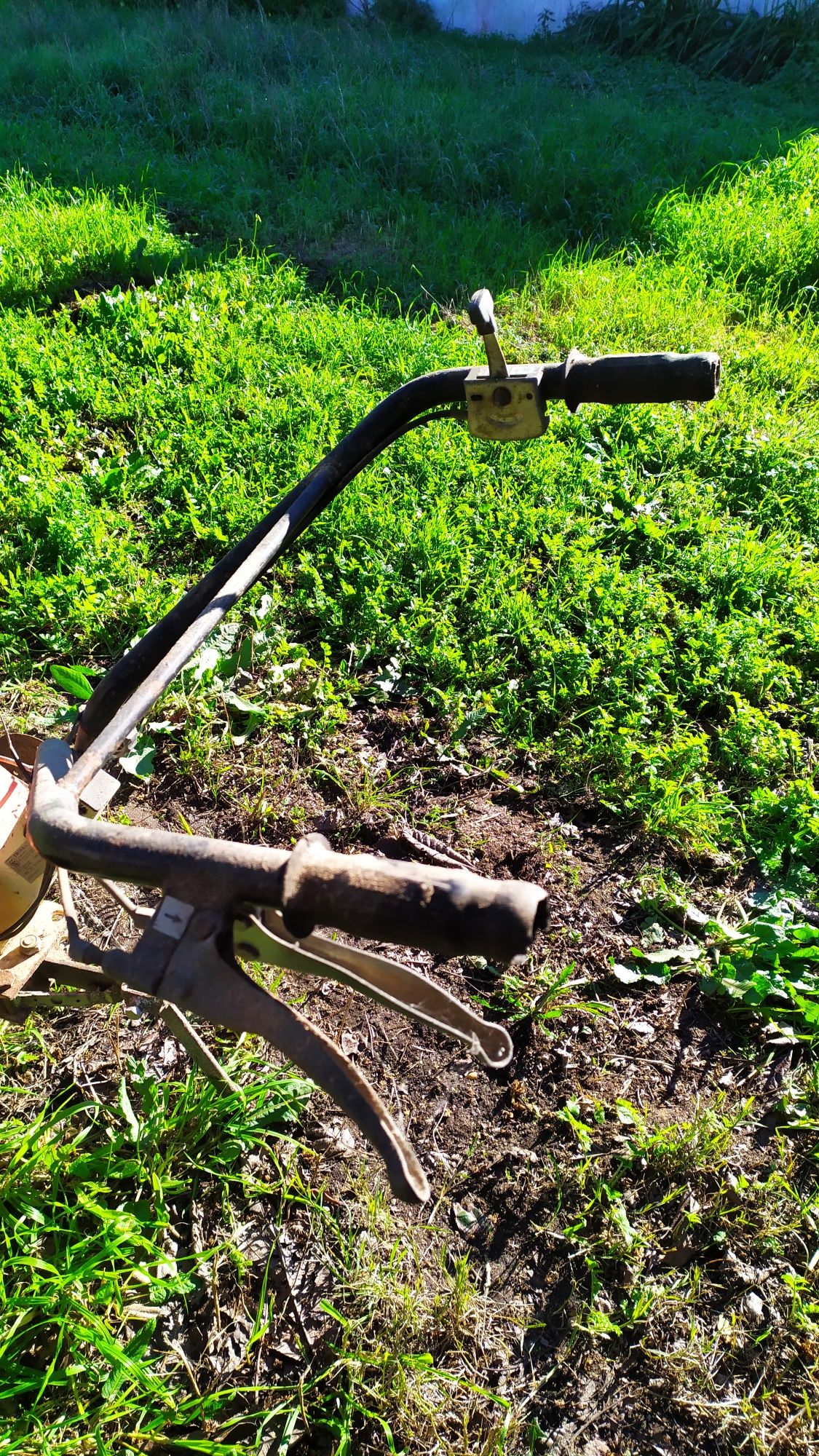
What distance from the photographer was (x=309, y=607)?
2.99 m

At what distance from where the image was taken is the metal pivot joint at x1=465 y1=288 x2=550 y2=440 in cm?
133

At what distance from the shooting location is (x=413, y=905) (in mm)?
767

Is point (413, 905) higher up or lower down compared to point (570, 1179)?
higher up

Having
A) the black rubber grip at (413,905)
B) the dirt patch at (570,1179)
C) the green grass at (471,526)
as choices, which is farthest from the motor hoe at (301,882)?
the green grass at (471,526)

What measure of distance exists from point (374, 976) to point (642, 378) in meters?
0.95

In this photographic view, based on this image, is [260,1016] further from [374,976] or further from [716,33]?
[716,33]

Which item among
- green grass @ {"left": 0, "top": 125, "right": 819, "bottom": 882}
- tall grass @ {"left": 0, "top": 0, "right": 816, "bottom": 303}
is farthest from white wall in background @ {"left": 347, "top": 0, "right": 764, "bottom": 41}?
green grass @ {"left": 0, "top": 125, "right": 819, "bottom": 882}

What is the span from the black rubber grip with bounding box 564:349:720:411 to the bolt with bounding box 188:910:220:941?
0.92 metres

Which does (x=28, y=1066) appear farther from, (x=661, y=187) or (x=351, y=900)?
(x=661, y=187)

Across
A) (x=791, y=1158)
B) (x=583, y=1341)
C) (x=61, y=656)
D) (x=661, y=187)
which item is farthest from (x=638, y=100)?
(x=583, y=1341)

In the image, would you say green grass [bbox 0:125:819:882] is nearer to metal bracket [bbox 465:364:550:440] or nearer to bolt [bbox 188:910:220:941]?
metal bracket [bbox 465:364:550:440]

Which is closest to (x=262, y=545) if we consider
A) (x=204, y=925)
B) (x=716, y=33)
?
(x=204, y=925)

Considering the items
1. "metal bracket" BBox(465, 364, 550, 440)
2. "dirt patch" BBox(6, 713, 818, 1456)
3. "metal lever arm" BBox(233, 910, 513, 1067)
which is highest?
"metal bracket" BBox(465, 364, 550, 440)

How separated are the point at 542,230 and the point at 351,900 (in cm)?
509
